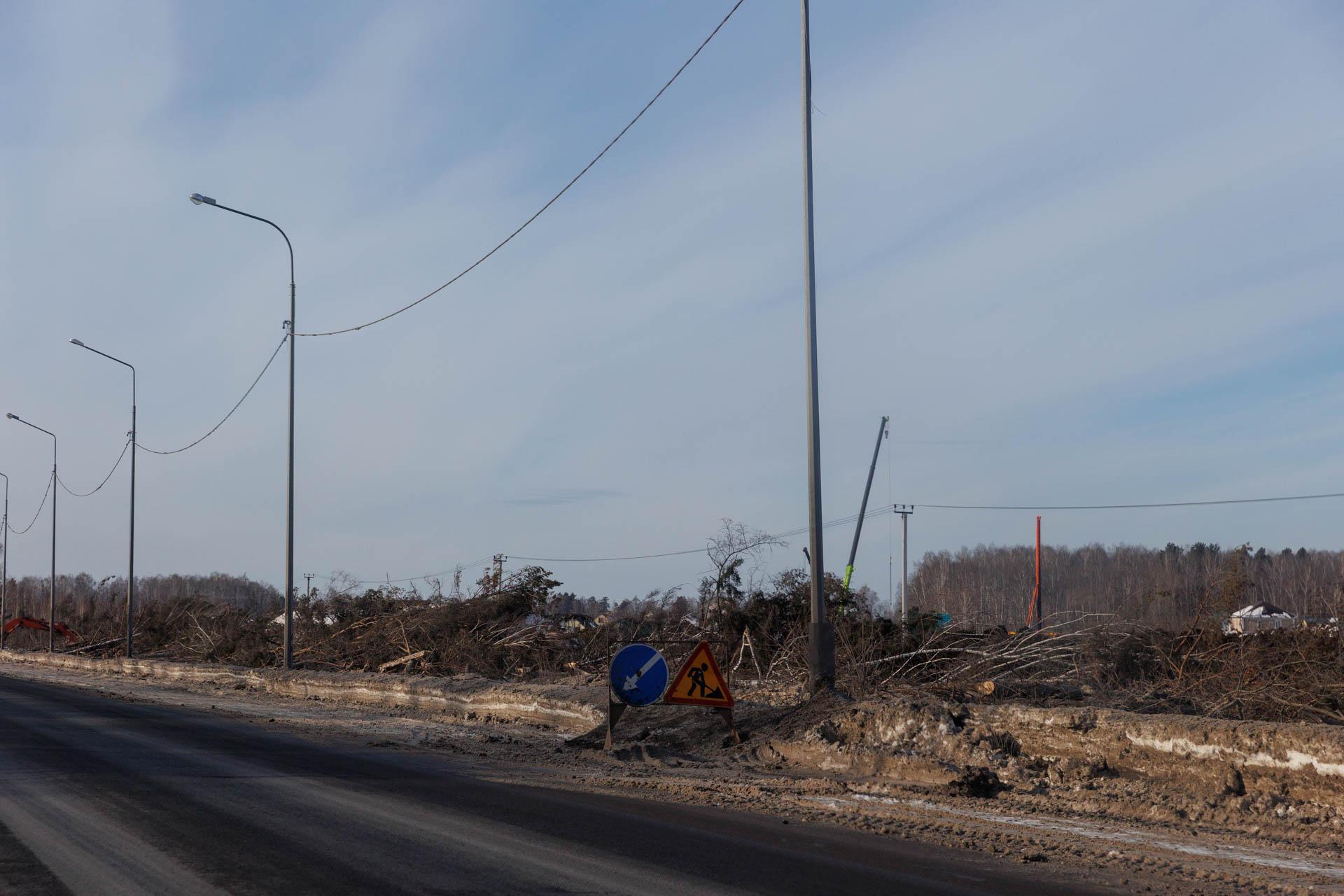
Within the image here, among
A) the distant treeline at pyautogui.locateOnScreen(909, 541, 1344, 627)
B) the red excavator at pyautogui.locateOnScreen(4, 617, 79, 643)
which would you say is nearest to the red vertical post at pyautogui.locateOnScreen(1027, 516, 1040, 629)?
the distant treeline at pyautogui.locateOnScreen(909, 541, 1344, 627)

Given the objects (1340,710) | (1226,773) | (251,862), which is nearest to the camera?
(251,862)

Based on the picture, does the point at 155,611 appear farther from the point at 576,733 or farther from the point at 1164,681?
the point at 1164,681

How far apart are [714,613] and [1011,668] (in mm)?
6045

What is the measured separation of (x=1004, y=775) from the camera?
34.3 feet

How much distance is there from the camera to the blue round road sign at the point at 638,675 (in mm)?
12414

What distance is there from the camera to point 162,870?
681 cm

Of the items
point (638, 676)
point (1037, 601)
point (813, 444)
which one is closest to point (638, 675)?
point (638, 676)

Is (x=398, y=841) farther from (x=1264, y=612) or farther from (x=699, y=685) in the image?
(x=1264, y=612)

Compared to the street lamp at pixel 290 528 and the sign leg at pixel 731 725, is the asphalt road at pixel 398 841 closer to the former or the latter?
the sign leg at pixel 731 725

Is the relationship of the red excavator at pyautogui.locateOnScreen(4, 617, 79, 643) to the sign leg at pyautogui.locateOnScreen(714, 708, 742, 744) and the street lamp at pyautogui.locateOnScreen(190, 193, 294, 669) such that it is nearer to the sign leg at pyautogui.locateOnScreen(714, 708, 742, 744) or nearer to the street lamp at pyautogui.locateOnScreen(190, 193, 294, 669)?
the street lamp at pyautogui.locateOnScreen(190, 193, 294, 669)

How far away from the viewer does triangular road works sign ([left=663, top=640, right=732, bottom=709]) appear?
12.4 metres

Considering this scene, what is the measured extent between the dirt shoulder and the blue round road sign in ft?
2.51

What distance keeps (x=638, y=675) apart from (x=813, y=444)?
362 cm

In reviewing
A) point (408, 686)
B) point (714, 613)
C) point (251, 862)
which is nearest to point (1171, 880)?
point (251, 862)
